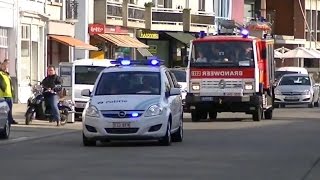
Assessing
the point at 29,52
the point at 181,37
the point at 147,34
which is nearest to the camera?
the point at 29,52

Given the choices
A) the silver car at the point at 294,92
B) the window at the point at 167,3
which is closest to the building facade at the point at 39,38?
the silver car at the point at 294,92

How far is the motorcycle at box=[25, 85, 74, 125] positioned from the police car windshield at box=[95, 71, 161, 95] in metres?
7.35

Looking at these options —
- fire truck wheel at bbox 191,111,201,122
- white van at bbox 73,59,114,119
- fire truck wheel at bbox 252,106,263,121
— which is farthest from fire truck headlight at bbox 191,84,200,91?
white van at bbox 73,59,114,119

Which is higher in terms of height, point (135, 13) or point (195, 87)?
point (135, 13)

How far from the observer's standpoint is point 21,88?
4309 centimetres

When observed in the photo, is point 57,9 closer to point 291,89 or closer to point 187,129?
point 291,89

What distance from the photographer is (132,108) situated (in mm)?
21062

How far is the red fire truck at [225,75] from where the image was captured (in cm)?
3212

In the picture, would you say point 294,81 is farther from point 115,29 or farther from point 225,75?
point 225,75

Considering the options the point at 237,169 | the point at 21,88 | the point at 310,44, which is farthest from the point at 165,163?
the point at 310,44

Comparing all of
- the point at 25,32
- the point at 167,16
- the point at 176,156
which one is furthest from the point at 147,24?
the point at 176,156

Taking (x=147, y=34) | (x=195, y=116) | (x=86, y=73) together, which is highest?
(x=147, y=34)

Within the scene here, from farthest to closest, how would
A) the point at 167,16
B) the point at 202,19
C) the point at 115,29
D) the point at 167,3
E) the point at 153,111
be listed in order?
the point at 202,19 < the point at 167,3 < the point at 167,16 < the point at 115,29 < the point at 153,111

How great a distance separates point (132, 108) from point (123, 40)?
32.6m
